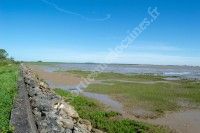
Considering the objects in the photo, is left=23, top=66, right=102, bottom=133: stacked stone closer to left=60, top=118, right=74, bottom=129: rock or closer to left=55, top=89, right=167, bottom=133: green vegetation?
left=60, top=118, right=74, bottom=129: rock

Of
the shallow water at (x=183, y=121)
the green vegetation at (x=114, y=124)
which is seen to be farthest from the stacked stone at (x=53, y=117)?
the shallow water at (x=183, y=121)

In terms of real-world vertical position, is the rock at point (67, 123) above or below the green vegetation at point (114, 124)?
above

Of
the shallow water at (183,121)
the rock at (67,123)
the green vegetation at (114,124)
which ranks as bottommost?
the shallow water at (183,121)

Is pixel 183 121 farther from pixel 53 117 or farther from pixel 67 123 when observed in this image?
pixel 53 117

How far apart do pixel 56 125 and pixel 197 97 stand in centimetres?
1670

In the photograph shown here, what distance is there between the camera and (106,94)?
88.9 ft


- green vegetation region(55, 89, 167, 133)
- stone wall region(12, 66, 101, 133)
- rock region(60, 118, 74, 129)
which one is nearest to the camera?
stone wall region(12, 66, 101, 133)

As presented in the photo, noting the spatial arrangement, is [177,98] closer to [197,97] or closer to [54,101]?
[197,97]

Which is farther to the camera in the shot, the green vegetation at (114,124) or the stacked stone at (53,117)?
the green vegetation at (114,124)

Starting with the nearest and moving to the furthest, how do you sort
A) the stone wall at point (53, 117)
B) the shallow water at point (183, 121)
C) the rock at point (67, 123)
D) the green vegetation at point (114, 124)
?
the stone wall at point (53, 117)
the rock at point (67, 123)
the green vegetation at point (114, 124)
the shallow water at point (183, 121)

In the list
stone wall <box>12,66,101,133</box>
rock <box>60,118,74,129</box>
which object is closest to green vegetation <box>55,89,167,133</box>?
stone wall <box>12,66,101,133</box>

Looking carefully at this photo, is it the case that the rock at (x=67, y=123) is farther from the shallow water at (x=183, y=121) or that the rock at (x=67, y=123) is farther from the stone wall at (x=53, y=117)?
the shallow water at (x=183, y=121)

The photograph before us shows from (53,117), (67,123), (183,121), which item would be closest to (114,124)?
(67,123)

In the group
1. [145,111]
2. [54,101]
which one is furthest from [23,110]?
[145,111]
